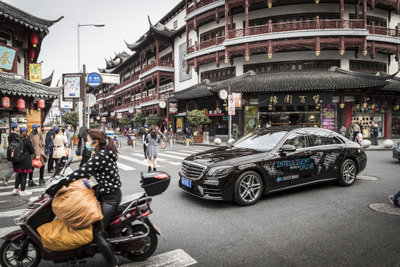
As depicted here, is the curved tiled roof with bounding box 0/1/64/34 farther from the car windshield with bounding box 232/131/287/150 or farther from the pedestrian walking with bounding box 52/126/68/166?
the car windshield with bounding box 232/131/287/150

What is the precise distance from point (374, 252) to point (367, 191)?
3.26 metres

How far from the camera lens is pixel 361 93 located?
68.2ft

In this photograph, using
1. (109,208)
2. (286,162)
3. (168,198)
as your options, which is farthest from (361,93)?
(109,208)

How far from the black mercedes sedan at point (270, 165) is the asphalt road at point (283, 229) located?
1.07ft

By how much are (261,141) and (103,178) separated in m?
4.01

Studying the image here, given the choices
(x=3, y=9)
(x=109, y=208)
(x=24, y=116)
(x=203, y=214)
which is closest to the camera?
(x=109, y=208)

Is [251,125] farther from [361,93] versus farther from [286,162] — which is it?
[286,162]

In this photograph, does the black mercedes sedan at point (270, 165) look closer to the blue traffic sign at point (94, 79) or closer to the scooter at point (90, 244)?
the scooter at point (90, 244)

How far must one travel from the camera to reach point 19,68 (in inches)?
520

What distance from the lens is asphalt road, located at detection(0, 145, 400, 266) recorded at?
3133 millimetres

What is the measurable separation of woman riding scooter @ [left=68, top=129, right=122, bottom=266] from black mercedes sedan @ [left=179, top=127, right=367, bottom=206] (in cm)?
228

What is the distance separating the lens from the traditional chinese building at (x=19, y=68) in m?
10.9

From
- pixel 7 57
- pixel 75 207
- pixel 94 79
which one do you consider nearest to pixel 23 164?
pixel 75 207

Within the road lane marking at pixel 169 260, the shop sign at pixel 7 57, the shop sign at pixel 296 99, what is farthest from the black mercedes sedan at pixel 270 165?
the shop sign at pixel 296 99
